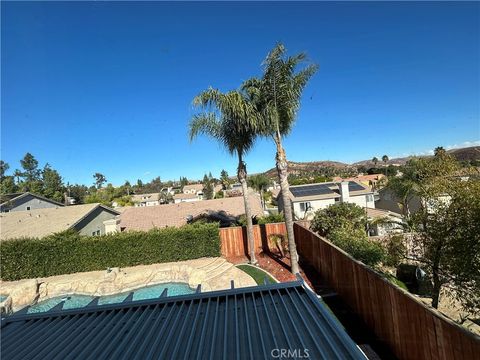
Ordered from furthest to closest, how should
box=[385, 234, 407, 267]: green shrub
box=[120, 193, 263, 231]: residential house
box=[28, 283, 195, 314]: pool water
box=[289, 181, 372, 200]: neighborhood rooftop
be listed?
box=[289, 181, 372, 200]: neighborhood rooftop, box=[120, 193, 263, 231]: residential house, box=[28, 283, 195, 314]: pool water, box=[385, 234, 407, 267]: green shrub

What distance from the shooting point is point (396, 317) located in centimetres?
589

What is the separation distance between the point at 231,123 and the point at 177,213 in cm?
1672

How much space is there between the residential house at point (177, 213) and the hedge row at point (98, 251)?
334 inches

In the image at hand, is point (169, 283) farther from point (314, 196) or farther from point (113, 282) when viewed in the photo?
point (314, 196)

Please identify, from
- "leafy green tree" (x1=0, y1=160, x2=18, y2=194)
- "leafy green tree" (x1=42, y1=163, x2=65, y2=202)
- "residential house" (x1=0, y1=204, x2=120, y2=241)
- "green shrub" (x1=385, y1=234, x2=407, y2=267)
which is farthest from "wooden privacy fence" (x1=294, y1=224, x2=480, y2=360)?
"leafy green tree" (x1=42, y1=163, x2=65, y2=202)

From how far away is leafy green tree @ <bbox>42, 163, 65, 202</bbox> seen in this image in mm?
49750

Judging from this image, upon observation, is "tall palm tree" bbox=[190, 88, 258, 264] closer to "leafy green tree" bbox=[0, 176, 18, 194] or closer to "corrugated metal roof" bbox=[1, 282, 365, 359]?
"corrugated metal roof" bbox=[1, 282, 365, 359]

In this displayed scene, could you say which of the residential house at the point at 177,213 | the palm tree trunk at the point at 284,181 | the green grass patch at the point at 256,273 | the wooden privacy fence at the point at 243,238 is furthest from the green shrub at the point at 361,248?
the residential house at the point at 177,213

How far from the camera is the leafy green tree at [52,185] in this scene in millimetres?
49750

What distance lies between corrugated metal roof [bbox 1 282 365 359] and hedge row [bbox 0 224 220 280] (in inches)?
494

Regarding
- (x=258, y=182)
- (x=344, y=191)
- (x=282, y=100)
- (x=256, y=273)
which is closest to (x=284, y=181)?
(x=282, y=100)

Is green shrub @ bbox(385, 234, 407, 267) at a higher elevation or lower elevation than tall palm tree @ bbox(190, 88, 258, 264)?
lower

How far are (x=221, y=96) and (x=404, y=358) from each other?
1148 cm

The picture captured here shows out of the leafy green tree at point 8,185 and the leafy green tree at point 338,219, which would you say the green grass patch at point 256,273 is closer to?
the leafy green tree at point 338,219
